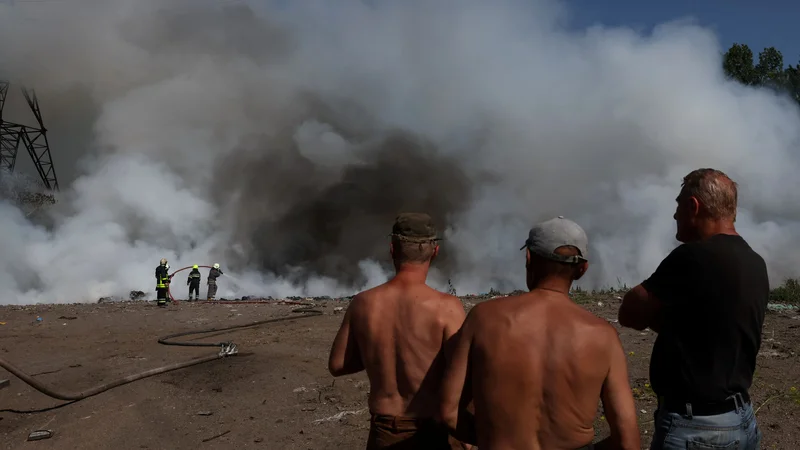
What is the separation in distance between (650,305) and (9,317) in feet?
41.0

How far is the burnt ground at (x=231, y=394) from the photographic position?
5.02 meters

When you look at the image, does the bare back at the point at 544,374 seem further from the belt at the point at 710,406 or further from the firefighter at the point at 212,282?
the firefighter at the point at 212,282

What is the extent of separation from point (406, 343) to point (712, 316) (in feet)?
3.73

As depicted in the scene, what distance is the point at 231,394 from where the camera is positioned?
241 inches

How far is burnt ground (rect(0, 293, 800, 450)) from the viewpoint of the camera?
5016 mm

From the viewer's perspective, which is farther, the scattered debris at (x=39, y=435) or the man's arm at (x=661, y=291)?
the scattered debris at (x=39, y=435)

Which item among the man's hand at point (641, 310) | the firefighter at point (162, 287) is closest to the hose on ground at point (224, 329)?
the firefighter at point (162, 287)

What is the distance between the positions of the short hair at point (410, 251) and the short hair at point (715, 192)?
1.05m

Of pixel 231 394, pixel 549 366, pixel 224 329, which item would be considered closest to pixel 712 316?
pixel 549 366

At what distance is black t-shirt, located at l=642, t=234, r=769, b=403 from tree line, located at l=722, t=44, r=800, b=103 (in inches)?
1104

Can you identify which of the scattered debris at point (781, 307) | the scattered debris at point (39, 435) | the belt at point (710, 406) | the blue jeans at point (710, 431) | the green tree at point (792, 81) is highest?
the green tree at point (792, 81)

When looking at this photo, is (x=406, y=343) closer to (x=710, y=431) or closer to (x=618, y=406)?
(x=618, y=406)

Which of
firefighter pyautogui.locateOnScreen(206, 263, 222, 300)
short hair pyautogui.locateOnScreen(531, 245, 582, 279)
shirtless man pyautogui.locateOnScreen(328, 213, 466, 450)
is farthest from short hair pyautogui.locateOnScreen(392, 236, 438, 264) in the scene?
firefighter pyautogui.locateOnScreen(206, 263, 222, 300)

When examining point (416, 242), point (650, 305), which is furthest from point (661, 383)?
point (416, 242)
